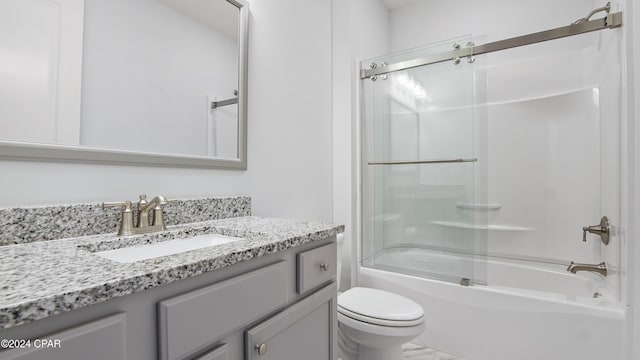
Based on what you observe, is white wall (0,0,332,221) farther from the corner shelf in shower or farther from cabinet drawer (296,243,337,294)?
the corner shelf in shower

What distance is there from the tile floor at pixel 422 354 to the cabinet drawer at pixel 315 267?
1.11m

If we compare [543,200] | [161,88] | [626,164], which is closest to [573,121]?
[543,200]

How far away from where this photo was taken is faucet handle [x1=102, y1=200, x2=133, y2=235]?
2.89 ft

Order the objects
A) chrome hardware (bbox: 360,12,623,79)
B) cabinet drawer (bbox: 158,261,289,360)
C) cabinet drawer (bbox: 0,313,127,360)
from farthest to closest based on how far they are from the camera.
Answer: chrome hardware (bbox: 360,12,623,79) → cabinet drawer (bbox: 158,261,289,360) → cabinet drawer (bbox: 0,313,127,360)

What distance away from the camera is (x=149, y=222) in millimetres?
951

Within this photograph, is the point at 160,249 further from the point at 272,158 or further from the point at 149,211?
the point at 272,158

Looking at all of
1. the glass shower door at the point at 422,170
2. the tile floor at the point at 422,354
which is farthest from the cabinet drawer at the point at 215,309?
the glass shower door at the point at 422,170

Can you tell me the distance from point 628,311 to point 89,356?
200cm

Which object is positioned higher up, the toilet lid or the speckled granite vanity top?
the speckled granite vanity top

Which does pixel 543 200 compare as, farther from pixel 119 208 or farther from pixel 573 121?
pixel 119 208

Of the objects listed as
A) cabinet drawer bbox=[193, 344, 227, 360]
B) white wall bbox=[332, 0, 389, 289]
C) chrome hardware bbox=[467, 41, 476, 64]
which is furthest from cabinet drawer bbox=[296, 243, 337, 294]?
chrome hardware bbox=[467, 41, 476, 64]

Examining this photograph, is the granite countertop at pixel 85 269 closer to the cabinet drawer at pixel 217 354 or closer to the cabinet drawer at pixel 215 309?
the cabinet drawer at pixel 215 309

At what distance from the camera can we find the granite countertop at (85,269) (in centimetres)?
39

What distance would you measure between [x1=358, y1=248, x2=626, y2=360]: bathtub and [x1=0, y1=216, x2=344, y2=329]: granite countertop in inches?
51.3
